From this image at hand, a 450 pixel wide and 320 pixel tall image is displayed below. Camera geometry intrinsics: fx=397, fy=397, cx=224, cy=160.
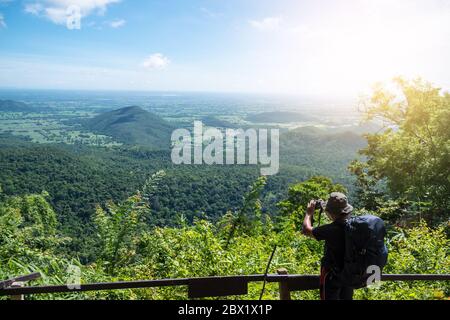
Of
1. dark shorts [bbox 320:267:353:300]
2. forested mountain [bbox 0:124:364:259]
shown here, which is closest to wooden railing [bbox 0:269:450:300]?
dark shorts [bbox 320:267:353:300]

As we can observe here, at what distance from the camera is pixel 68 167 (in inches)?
2881

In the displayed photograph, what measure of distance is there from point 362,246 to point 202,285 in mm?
1195

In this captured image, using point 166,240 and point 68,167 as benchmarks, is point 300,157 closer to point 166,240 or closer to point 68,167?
point 68,167

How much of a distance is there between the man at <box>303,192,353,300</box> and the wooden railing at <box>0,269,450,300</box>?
149 mm

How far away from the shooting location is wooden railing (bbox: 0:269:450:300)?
2.84m

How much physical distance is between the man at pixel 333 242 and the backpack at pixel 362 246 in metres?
0.08

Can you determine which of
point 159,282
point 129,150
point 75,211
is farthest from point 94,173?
point 159,282

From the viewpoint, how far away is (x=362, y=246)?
277 cm

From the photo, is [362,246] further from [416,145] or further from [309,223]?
[416,145]

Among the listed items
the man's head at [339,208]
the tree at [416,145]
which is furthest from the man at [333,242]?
the tree at [416,145]

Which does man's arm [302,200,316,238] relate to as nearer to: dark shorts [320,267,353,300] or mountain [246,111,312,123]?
dark shorts [320,267,353,300]

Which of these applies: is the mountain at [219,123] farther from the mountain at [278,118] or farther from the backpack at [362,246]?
the backpack at [362,246]

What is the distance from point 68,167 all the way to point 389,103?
6450cm

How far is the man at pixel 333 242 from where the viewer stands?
9.52 feet
